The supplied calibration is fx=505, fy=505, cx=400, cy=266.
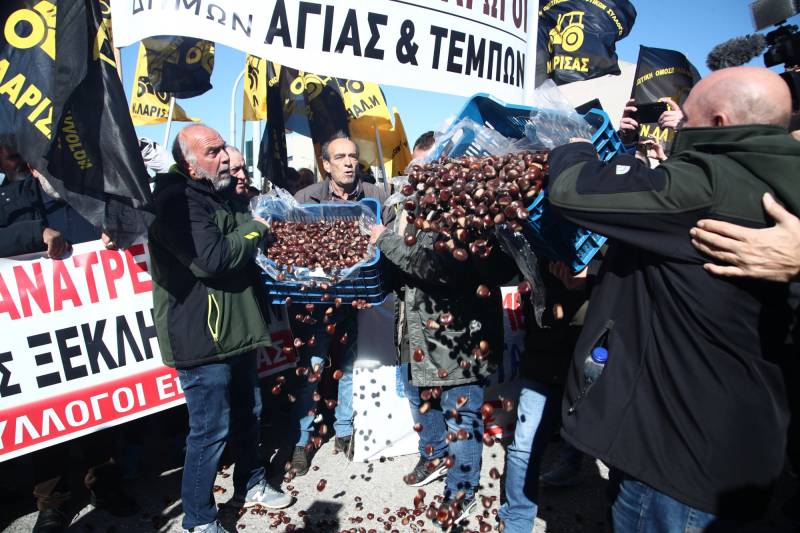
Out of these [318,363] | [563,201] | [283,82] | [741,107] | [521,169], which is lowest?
[318,363]

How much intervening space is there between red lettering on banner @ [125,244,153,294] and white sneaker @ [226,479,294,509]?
1.48 m

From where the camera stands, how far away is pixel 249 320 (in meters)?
2.96

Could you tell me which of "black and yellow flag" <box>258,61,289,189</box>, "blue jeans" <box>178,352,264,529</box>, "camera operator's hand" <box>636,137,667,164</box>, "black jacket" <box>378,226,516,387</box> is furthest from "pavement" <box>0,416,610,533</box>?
"black and yellow flag" <box>258,61,289,189</box>

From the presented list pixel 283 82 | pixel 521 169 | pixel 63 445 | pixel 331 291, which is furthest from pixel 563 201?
pixel 283 82

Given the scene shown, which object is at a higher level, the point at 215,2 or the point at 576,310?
the point at 215,2

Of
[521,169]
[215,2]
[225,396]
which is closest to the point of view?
[521,169]

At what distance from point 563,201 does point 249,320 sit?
2001mm

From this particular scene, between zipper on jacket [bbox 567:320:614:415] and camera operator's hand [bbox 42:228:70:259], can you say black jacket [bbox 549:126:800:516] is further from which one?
camera operator's hand [bbox 42:228:70:259]

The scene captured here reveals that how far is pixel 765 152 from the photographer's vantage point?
146cm

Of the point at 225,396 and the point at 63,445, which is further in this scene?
the point at 63,445

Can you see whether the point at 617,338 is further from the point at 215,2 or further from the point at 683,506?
the point at 215,2

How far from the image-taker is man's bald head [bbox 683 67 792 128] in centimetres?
153

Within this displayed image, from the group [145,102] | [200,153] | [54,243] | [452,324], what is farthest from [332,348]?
[145,102]

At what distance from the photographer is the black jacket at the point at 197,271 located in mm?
2641
